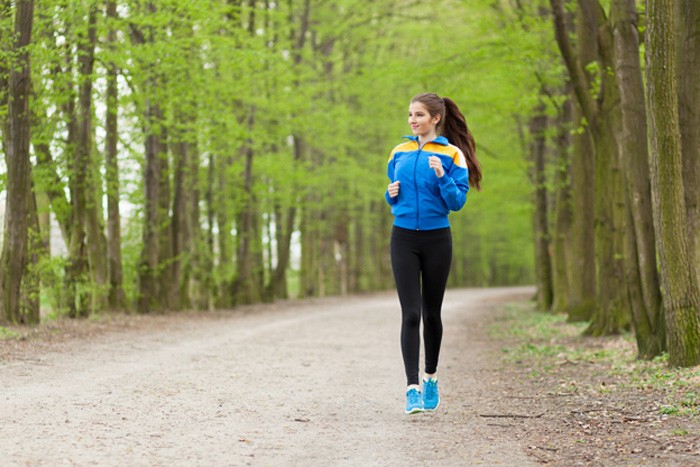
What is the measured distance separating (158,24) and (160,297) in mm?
7389

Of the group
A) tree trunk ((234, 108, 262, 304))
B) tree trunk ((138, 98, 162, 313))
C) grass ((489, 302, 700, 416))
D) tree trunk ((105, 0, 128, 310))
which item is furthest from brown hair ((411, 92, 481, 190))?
tree trunk ((234, 108, 262, 304))

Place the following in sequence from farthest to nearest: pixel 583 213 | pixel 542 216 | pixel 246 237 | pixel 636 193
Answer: pixel 246 237 < pixel 542 216 < pixel 583 213 < pixel 636 193

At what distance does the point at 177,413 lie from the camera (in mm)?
5844

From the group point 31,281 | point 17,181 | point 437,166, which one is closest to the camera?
point 437,166

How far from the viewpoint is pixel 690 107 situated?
8.30m

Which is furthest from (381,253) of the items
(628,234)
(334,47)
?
(628,234)

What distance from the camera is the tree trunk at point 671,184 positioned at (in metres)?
7.81

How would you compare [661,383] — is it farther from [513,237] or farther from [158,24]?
[513,237]

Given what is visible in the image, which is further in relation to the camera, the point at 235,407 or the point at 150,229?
the point at 150,229

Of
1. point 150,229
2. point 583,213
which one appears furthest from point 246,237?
point 583,213

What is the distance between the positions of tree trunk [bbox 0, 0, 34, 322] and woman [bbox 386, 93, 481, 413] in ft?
22.8

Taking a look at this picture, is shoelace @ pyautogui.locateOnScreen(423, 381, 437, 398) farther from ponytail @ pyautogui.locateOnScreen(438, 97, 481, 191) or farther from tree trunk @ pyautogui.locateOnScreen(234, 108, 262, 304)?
tree trunk @ pyautogui.locateOnScreen(234, 108, 262, 304)

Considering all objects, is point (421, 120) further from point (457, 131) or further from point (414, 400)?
point (414, 400)

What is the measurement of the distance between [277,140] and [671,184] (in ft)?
53.7
